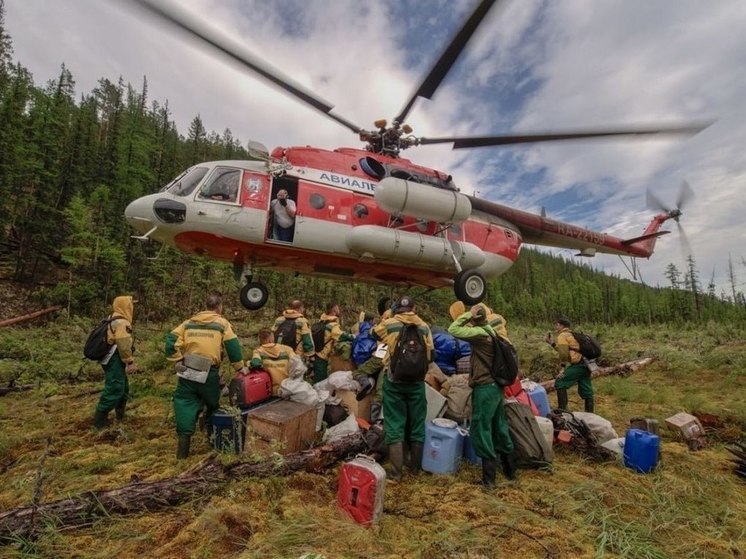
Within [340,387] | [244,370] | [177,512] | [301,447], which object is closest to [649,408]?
[340,387]

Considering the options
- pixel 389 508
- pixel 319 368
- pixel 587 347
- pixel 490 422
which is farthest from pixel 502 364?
pixel 319 368

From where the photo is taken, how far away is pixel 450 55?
573cm

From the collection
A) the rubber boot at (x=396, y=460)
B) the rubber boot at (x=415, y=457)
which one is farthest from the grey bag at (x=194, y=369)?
the rubber boot at (x=415, y=457)

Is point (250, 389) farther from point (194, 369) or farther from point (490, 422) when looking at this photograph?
point (490, 422)

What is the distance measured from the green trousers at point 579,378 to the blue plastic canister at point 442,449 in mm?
3350

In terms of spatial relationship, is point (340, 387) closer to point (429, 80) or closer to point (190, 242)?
point (190, 242)

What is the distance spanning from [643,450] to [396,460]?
281 cm

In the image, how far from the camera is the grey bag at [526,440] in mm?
4195

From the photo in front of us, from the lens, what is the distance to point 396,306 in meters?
4.44

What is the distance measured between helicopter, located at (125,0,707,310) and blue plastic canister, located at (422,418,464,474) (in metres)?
4.29

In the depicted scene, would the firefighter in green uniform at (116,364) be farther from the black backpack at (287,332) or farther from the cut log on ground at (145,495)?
the cut log on ground at (145,495)

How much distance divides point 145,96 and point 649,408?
59.7 metres

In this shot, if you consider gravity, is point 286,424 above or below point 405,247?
below

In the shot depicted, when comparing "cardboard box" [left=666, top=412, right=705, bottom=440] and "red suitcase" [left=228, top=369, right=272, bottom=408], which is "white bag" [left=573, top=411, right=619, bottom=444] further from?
"red suitcase" [left=228, top=369, right=272, bottom=408]
